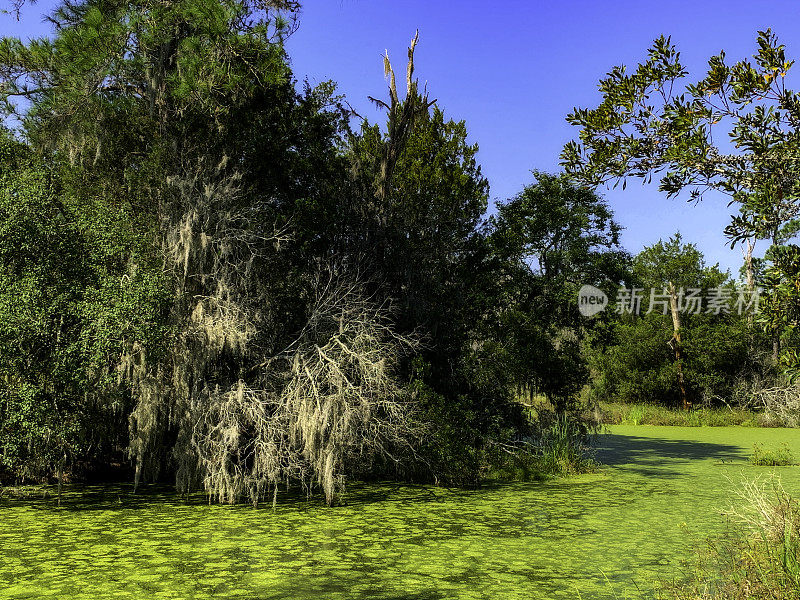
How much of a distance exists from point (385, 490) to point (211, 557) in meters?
4.97

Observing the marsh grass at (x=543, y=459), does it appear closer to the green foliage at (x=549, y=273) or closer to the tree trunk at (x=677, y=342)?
the green foliage at (x=549, y=273)

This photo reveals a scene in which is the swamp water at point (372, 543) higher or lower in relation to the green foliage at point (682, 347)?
lower

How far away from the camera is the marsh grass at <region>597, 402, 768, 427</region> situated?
27000mm

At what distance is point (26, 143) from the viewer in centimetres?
1529

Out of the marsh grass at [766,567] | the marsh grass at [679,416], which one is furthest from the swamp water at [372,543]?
the marsh grass at [679,416]

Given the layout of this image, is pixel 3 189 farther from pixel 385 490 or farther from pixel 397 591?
pixel 397 591

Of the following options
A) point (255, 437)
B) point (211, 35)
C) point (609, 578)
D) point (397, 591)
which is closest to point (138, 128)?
point (211, 35)
